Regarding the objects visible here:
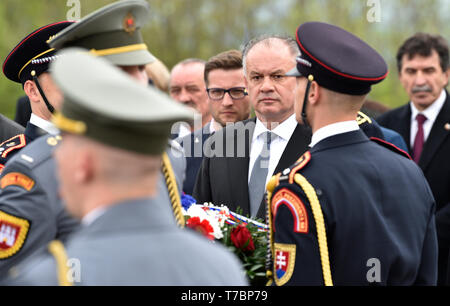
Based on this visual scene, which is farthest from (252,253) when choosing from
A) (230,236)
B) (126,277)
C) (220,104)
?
(220,104)

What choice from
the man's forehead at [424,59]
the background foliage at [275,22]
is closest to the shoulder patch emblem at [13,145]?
the man's forehead at [424,59]

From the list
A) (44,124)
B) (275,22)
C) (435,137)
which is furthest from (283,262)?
(275,22)

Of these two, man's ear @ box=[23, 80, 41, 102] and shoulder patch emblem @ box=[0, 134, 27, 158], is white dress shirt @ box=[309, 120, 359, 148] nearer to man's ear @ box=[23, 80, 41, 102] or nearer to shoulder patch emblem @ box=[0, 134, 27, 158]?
man's ear @ box=[23, 80, 41, 102]

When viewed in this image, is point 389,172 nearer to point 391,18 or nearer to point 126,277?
point 126,277

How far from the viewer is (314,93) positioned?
3553 millimetres

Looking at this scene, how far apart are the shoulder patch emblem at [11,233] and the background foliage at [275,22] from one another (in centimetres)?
1547

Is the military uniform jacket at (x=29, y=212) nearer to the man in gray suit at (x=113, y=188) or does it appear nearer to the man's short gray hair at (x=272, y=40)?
the man in gray suit at (x=113, y=188)

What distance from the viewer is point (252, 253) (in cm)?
368

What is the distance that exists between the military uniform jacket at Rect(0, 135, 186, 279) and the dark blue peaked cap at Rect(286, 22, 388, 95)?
1069mm

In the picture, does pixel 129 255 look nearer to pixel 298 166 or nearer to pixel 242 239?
pixel 298 166

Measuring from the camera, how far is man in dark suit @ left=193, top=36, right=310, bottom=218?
15.6 ft

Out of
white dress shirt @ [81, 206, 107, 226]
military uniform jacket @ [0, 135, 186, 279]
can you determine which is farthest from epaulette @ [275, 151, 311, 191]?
white dress shirt @ [81, 206, 107, 226]

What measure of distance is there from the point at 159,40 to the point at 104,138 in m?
17.1

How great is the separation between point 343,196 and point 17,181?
140cm
